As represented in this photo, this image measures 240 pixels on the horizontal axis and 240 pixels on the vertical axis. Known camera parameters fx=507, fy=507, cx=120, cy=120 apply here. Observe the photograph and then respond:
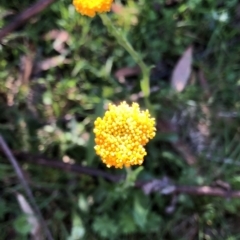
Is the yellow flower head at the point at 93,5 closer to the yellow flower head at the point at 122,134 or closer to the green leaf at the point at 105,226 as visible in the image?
the yellow flower head at the point at 122,134

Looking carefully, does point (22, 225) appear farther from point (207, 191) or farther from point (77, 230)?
point (207, 191)

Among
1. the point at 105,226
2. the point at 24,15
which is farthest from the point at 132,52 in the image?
the point at 105,226

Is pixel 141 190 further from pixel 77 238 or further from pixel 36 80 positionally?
pixel 36 80

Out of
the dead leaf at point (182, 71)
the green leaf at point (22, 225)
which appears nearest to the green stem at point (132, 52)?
the dead leaf at point (182, 71)

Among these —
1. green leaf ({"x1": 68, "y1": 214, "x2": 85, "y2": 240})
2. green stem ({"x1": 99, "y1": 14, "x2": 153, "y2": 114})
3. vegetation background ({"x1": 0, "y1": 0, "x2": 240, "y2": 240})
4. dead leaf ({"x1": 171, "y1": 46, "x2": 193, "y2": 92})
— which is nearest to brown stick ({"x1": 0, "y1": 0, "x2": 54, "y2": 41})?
vegetation background ({"x1": 0, "y1": 0, "x2": 240, "y2": 240})

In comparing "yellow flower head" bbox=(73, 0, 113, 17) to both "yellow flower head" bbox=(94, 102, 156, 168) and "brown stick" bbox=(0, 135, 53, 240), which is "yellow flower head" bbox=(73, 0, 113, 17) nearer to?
"yellow flower head" bbox=(94, 102, 156, 168)

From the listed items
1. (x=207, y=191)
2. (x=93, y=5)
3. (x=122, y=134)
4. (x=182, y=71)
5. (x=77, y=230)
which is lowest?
(x=77, y=230)

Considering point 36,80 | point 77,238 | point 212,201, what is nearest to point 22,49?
→ point 36,80
